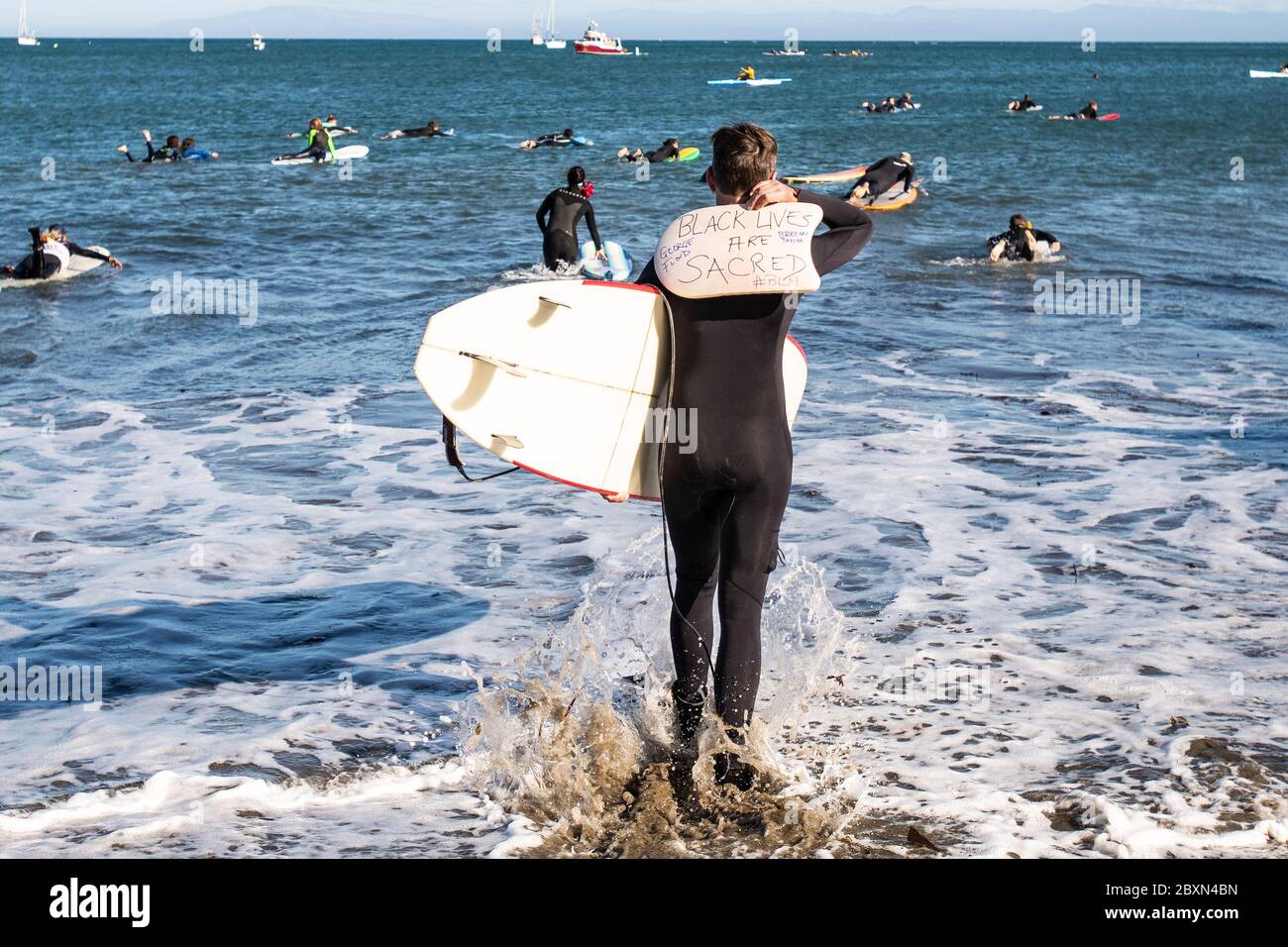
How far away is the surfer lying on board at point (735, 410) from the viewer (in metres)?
3.72

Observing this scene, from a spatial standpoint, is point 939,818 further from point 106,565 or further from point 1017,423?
point 1017,423

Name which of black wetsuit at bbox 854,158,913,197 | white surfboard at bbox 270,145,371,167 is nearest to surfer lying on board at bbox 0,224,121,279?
black wetsuit at bbox 854,158,913,197

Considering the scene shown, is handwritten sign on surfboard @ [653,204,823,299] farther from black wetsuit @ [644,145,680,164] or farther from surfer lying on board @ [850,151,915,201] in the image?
black wetsuit @ [644,145,680,164]

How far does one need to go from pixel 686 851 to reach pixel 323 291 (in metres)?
13.3

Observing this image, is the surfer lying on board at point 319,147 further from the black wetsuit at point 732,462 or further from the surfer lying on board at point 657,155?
the black wetsuit at point 732,462

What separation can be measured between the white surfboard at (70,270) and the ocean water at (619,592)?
1.20ft

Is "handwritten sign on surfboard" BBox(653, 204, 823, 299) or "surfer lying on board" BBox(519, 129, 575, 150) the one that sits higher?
"surfer lying on board" BBox(519, 129, 575, 150)

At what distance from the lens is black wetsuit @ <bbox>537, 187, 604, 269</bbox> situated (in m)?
14.7

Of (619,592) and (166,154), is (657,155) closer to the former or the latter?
(166,154)

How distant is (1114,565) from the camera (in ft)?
20.6

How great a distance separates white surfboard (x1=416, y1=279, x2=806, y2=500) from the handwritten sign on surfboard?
369 millimetres

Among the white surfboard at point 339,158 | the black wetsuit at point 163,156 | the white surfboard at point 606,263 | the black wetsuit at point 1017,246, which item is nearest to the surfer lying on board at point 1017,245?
the black wetsuit at point 1017,246

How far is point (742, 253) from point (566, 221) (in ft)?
37.8
